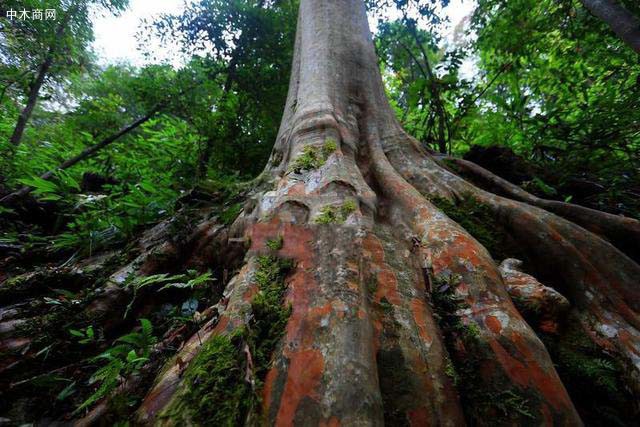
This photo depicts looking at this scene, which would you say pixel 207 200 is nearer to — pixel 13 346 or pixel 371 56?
pixel 13 346

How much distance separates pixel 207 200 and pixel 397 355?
6.72 feet

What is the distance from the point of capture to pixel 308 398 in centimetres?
83

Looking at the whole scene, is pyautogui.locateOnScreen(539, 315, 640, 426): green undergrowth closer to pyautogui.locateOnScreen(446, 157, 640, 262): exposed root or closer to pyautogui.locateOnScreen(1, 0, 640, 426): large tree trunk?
pyautogui.locateOnScreen(1, 0, 640, 426): large tree trunk

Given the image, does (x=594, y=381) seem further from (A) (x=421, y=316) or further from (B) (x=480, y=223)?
(B) (x=480, y=223)

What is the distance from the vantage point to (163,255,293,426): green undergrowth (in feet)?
2.84

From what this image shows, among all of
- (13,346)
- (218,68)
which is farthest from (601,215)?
(218,68)

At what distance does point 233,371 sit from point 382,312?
0.61m

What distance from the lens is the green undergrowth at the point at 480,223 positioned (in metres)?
1.81

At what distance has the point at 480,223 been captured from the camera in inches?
76.2

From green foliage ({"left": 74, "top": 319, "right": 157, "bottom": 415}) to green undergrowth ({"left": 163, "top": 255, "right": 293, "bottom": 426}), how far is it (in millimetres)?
354

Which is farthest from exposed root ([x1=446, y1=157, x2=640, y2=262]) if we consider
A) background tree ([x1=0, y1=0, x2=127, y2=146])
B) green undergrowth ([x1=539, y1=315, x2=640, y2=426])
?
background tree ([x1=0, y1=0, x2=127, y2=146])
